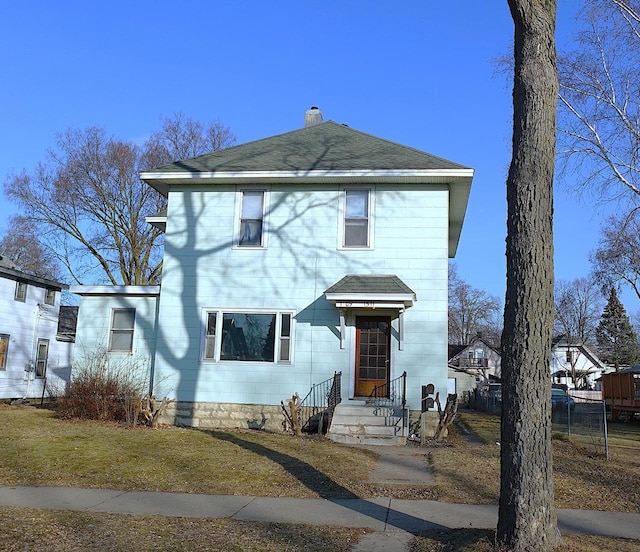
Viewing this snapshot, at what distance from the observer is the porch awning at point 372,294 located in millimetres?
14508

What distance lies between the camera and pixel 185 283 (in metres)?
16.5

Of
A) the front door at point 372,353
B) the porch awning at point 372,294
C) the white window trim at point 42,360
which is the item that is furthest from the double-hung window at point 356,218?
the white window trim at point 42,360

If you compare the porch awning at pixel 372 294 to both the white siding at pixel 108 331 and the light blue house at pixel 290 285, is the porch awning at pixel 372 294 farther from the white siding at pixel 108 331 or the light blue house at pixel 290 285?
the white siding at pixel 108 331

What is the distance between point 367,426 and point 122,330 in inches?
296

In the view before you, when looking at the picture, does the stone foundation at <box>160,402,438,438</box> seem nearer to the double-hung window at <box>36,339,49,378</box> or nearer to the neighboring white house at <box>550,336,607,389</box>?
the double-hung window at <box>36,339,49,378</box>

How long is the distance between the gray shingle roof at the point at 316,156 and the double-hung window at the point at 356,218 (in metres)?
0.81

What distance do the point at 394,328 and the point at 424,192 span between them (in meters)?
3.57

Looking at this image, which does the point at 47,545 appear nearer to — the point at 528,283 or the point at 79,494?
the point at 79,494

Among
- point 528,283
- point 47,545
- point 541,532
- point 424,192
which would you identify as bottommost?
point 47,545

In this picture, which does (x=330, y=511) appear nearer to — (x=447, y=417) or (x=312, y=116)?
(x=447, y=417)

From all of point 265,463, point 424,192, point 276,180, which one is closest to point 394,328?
point 424,192

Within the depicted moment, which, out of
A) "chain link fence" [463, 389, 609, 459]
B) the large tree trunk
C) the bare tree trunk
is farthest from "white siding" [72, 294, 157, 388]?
the large tree trunk

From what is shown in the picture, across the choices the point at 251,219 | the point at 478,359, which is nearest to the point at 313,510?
the point at 251,219

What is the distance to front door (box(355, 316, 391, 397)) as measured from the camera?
15492 millimetres
